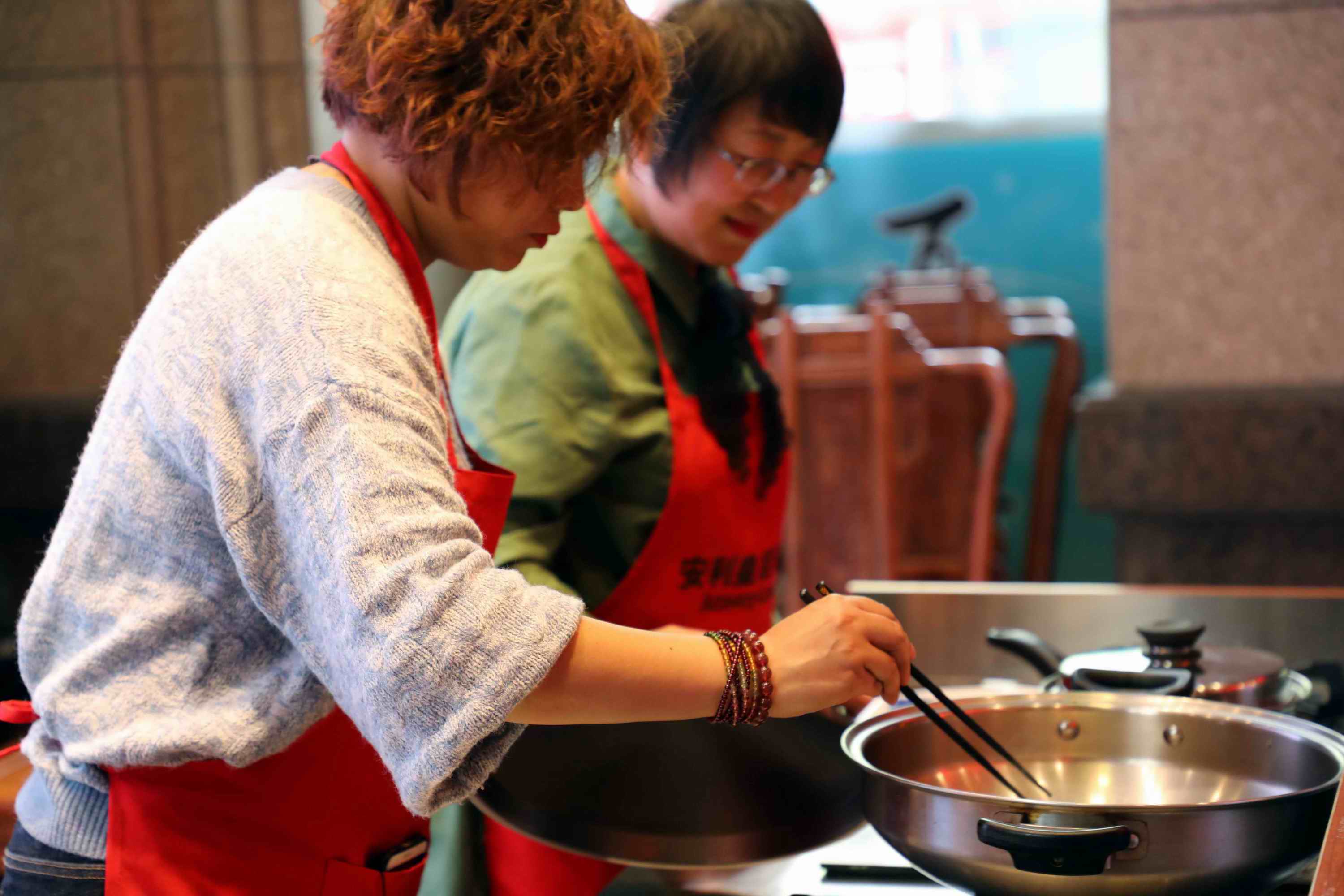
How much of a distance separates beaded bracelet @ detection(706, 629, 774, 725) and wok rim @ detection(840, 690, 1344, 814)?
105mm

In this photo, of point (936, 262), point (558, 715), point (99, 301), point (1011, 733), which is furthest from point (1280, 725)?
point (936, 262)

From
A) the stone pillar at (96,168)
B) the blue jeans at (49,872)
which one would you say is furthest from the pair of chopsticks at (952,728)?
the stone pillar at (96,168)

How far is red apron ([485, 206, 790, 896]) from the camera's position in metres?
1.33

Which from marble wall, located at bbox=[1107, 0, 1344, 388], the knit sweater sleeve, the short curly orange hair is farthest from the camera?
marble wall, located at bbox=[1107, 0, 1344, 388]

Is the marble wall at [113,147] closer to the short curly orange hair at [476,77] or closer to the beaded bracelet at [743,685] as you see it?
the short curly orange hair at [476,77]

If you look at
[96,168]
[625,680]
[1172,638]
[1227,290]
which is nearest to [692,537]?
[1172,638]

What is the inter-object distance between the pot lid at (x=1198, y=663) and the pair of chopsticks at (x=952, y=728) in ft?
0.57

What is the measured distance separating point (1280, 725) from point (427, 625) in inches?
24.3

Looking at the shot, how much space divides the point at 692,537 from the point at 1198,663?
1.55ft

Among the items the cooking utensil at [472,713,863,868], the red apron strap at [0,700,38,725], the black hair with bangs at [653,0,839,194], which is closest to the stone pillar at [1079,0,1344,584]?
the black hair with bangs at [653,0,839,194]

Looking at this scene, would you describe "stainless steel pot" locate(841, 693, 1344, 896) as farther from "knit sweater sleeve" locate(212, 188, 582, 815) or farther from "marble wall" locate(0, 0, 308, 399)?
"marble wall" locate(0, 0, 308, 399)

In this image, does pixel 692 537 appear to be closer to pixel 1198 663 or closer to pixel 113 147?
pixel 1198 663

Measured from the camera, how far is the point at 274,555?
2.53 ft

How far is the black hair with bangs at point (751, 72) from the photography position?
132 cm
